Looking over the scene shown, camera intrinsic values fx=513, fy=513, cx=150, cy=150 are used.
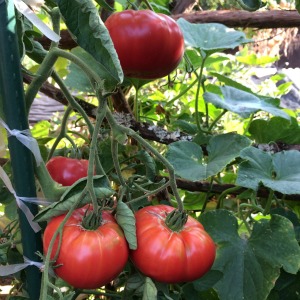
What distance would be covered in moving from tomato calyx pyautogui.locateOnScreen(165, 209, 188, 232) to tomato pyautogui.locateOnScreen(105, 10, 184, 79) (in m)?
0.23

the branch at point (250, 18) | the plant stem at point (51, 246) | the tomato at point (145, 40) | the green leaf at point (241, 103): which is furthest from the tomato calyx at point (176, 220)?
the branch at point (250, 18)

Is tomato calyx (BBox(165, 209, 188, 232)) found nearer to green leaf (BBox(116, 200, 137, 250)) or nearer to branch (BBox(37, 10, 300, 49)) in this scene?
green leaf (BBox(116, 200, 137, 250))

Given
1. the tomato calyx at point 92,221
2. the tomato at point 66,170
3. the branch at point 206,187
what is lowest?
the branch at point 206,187

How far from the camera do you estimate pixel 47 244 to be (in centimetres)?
56

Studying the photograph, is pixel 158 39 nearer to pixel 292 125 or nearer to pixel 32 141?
pixel 32 141

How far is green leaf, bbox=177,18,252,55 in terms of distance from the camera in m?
1.03

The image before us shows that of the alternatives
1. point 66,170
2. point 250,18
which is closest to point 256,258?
point 66,170

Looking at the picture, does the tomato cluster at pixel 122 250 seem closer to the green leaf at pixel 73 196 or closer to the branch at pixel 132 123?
the green leaf at pixel 73 196

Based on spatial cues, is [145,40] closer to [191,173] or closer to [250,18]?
[191,173]

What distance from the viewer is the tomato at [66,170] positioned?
0.70 m

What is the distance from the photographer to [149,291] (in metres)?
0.54

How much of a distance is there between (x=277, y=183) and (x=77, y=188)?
38cm

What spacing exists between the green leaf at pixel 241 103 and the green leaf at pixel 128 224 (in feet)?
1.31

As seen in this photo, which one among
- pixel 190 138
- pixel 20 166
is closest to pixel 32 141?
pixel 20 166
